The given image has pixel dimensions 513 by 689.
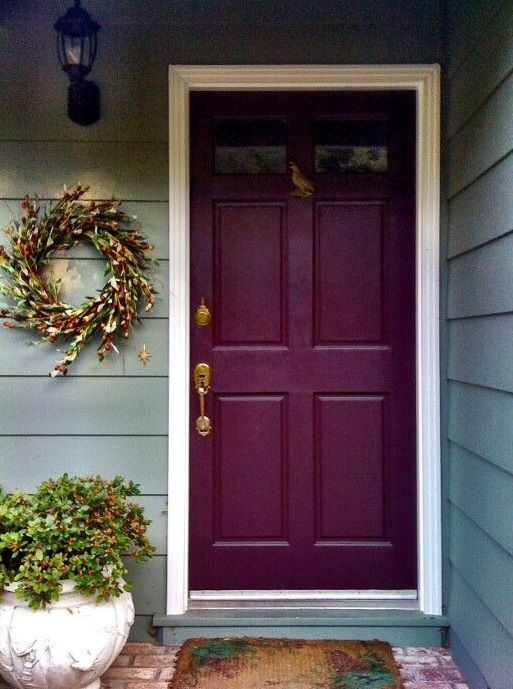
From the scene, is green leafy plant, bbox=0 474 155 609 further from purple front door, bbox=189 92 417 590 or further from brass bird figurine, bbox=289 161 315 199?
brass bird figurine, bbox=289 161 315 199

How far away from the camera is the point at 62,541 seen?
6.69 feet

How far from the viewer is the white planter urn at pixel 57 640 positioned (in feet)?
6.46

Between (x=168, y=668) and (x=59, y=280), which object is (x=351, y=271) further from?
(x=168, y=668)

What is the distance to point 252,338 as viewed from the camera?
262cm

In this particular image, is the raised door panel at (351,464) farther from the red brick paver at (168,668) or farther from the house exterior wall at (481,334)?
the red brick paver at (168,668)

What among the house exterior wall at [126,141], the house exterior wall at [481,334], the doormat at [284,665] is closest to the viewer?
the house exterior wall at [481,334]

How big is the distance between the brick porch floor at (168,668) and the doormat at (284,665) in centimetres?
4

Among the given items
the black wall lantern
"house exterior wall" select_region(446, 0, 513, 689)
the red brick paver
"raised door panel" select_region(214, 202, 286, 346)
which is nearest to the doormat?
the red brick paver

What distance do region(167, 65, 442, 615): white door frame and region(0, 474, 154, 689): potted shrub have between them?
0.40 m

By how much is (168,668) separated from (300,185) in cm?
184

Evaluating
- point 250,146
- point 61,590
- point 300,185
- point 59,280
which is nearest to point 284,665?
point 61,590

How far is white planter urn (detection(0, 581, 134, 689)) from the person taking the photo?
197 centimetres

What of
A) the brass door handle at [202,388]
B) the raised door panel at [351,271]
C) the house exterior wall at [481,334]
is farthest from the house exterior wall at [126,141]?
the raised door panel at [351,271]

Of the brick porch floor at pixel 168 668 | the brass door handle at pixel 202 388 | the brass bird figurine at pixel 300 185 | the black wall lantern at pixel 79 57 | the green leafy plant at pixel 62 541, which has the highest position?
the black wall lantern at pixel 79 57
